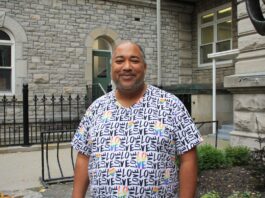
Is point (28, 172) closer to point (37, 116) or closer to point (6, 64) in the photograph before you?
point (37, 116)

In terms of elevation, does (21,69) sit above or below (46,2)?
below

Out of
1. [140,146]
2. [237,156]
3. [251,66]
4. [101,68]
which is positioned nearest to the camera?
[140,146]

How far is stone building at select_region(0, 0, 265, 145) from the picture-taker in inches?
502

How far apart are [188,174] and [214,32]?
13996 mm

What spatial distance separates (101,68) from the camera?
15.0 meters

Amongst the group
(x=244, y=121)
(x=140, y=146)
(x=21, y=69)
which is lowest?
(x=244, y=121)

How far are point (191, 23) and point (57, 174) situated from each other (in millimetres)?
11312

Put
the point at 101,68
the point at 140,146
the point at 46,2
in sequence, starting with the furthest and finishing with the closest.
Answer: the point at 101,68
the point at 46,2
the point at 140,146

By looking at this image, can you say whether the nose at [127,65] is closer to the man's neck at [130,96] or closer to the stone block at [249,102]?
the man's neck at [130,96]

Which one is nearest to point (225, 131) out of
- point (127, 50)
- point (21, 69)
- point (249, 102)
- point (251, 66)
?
point (249, 102)

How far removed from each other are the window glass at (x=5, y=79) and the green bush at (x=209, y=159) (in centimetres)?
→ 830

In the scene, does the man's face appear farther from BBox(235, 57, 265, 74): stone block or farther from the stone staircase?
the stone staircase

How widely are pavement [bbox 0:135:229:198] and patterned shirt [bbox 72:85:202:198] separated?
337 centimetres

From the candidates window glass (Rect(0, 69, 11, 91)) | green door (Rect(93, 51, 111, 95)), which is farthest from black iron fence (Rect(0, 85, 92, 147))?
green door (Rect(93, 51, 111, 95))
